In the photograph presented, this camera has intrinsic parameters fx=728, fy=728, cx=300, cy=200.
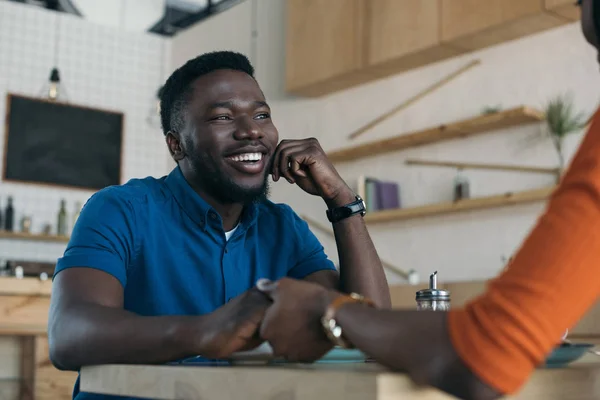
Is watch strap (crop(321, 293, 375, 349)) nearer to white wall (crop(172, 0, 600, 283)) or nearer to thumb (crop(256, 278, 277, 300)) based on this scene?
thumb (crop(256, 278, 277, 300))

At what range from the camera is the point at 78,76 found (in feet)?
22.5

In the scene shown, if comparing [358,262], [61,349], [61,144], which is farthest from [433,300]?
[61,144]

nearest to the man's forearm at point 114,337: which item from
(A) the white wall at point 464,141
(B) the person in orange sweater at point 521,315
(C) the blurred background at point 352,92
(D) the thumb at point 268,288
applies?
(D) the thumb at point 268,288

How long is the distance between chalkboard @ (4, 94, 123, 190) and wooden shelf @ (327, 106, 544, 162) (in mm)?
2645

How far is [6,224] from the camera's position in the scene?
6.15m

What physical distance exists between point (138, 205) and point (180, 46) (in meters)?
6.15

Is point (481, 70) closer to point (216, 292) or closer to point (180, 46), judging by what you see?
point (216, 292)

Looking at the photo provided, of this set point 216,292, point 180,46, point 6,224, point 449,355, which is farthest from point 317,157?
point 180,46

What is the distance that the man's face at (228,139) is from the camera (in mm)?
1760

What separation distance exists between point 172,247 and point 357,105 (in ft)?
12.6

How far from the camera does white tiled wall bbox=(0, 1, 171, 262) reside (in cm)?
646

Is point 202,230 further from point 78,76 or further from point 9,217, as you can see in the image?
point 78,76

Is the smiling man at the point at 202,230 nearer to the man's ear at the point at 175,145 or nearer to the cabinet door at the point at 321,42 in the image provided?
the man's ear at the point at 175,145

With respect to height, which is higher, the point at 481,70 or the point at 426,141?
the point at 481,70
